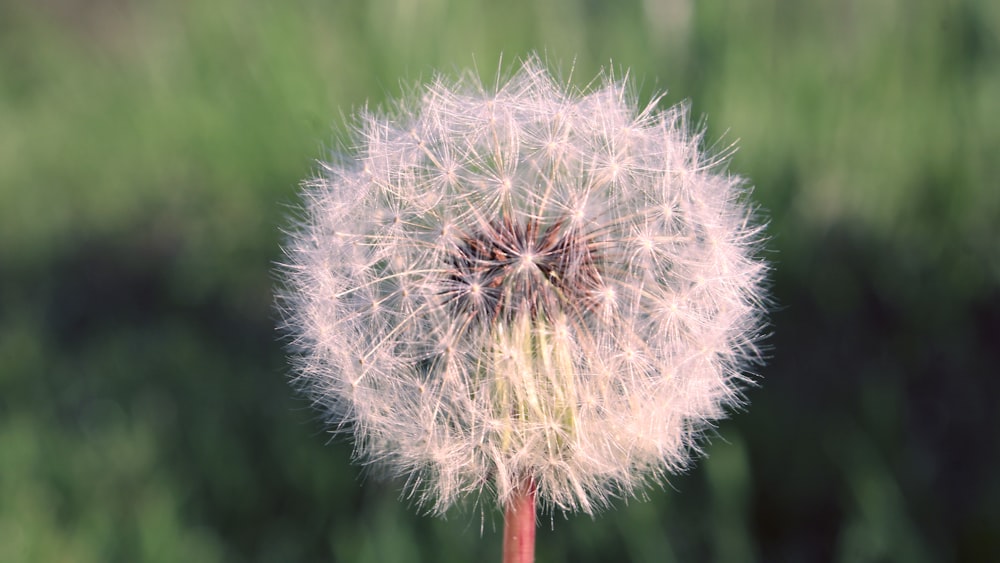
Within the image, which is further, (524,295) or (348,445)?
(348,445)

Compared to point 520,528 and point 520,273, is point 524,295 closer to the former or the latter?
point 520,273

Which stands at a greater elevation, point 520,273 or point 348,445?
point 348,445

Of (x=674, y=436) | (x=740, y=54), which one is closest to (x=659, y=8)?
(x=740, y=54)

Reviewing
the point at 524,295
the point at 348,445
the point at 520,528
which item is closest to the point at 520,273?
the point at 524,295

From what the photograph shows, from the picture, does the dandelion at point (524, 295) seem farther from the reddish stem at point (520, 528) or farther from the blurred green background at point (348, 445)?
the blurred green background at point (348, 445)

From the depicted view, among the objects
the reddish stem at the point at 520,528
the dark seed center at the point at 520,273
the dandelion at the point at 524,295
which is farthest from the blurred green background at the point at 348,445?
the reddish stem at the point at 520,528

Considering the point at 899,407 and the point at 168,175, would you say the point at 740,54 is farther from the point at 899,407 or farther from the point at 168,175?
the point at 168,175
